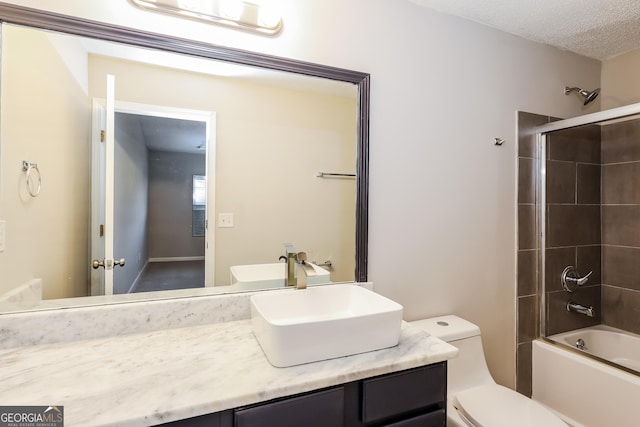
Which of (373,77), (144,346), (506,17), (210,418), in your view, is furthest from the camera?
(506,17)

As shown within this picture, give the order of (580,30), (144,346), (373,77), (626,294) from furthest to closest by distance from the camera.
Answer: (626,294) < (580,30) < (373,77) < (144,346)

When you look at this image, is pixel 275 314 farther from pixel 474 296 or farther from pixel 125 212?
pixel 474 296

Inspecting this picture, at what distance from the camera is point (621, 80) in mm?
2100

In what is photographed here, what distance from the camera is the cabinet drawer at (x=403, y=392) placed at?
0.87m

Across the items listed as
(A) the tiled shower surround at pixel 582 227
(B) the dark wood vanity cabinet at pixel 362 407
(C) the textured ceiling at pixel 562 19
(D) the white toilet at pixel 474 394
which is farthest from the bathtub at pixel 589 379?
(C) the textured ceiling at pixel 562 19

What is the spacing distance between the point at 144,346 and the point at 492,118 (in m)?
2.03

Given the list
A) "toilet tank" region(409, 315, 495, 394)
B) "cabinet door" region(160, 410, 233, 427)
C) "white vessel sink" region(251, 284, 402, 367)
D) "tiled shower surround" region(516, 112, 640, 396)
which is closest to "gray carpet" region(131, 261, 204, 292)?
"white vessel sink" region(251, 284, 402, 367)

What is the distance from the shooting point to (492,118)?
70.4 inches

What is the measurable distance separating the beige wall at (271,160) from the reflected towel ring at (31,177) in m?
→ 0.36

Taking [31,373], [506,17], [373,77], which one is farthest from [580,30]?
[31,373]

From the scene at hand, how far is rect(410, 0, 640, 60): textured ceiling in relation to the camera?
1541mm

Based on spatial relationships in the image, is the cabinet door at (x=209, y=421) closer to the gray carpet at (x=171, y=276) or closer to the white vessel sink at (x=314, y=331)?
the white vessel sink at (x=314, y=331)

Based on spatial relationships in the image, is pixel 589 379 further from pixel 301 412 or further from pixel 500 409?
pixel 301 412

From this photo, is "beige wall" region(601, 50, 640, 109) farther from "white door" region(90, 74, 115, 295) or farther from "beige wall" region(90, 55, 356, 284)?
"white door" region(90, 74, 115, 295)
